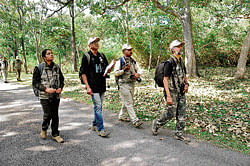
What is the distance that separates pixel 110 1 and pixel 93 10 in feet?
4.02

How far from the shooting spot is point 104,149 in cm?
367

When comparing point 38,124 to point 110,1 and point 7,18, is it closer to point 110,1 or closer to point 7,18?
point 110,1

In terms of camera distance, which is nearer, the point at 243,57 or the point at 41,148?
the point at 41,148

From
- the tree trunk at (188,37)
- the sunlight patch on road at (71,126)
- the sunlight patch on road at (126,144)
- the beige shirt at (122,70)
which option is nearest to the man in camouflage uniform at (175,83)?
the sunlight patch on road at (126,144)

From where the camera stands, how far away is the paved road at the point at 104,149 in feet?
10.6

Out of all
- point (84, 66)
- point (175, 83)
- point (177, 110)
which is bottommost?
point (177, 110)

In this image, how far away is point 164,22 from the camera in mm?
18016

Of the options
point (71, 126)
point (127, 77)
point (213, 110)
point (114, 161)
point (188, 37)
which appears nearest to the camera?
point (114, 161)

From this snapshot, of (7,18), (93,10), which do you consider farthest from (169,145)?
(7,18)

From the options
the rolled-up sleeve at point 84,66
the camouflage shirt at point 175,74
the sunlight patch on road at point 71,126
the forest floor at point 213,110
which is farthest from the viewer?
the sunlight patch on road at point 71,126

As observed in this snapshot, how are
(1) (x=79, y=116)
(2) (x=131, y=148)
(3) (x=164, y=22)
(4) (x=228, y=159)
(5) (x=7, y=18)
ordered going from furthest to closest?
1. (5) (x=7, y=18)
2. (3) (x=164, y=22)
3. (1) (x=79, y=116)
4. (2) (x=131, y=148)
5. (4) (x=228, y=159)

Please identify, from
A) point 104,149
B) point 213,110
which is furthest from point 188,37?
point 104,149

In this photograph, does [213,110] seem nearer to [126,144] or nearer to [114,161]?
[126,144]

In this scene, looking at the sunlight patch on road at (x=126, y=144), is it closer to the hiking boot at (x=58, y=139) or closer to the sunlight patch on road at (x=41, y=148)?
the hiking boot at (x=58, y=139)
